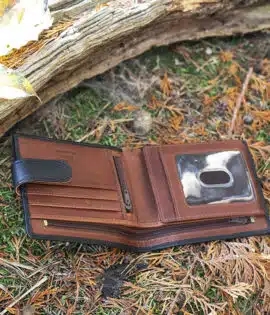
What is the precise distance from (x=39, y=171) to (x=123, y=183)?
47 centimetres

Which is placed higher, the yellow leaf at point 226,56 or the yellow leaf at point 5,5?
the yellow leaf at point 5,5

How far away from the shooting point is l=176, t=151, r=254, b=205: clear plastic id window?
92.6 inches

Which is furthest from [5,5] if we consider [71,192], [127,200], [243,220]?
[243,220]

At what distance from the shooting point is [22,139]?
84.8 inches

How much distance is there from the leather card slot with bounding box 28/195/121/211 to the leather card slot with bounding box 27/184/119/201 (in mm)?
15

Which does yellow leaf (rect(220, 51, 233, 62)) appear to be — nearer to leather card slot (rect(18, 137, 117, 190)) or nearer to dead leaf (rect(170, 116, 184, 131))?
dead leaf (rect(170, 116, 184, 131))

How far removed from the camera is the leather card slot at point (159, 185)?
89.8 inches

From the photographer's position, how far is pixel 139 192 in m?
2.36

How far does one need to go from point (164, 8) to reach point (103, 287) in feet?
5.07

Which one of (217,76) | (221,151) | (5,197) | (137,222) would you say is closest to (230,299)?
(137,222)

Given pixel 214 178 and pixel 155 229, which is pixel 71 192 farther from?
pixel 214 178

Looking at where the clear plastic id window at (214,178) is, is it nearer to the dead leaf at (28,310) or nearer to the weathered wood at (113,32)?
the weathered wood at (113,32)

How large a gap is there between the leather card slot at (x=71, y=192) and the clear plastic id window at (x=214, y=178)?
0.39m

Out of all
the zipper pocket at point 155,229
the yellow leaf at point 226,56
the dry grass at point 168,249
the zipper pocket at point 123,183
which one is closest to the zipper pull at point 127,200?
the zipper pocket at point 123,183
